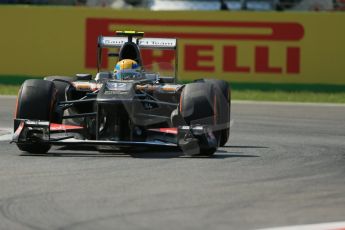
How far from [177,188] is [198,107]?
9.84 feet

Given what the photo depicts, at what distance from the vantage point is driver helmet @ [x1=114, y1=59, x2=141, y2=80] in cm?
1357

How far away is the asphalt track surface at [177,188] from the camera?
308 inches

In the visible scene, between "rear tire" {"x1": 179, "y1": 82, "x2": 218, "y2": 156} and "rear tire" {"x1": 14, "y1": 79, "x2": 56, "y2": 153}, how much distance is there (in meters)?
1.55

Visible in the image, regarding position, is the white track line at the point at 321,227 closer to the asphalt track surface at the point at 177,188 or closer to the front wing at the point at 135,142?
the asphalt track surface at the point at 177,188

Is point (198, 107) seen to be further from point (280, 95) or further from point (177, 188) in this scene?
point (280, 95)

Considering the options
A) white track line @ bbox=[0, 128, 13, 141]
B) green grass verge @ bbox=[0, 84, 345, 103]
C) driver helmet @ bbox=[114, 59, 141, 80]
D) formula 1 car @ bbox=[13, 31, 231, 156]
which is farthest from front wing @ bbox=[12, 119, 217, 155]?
green grass verge @ bbox=[0, 84, 345, 103]

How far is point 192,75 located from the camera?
23438mm

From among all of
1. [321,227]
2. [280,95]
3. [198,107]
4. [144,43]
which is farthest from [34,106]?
[280,95]

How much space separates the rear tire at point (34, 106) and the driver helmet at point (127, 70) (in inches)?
54.0

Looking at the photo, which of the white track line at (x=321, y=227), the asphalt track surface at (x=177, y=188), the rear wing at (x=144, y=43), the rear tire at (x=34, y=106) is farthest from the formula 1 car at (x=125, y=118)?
the white track line at (x=321, y=227)

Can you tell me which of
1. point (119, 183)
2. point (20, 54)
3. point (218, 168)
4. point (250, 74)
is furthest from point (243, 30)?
point (119, 183)

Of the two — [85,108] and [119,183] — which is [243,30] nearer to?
[85,108]

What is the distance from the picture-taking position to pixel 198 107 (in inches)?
487

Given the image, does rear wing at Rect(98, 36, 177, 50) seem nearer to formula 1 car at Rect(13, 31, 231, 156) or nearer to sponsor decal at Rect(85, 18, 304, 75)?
formula 1 car at Rect(13, 31, 231, 156)
